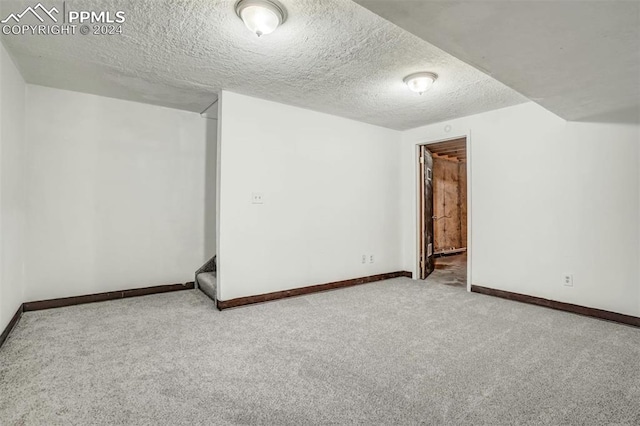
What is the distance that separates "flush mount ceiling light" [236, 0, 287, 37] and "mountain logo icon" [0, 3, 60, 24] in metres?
1.18

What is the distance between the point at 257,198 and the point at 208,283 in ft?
3.82

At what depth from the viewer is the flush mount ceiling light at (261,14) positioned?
1.81 metres

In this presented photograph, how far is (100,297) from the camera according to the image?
11.5 feet

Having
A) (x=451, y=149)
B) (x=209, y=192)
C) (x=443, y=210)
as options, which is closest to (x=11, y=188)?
(x=209, y=192)

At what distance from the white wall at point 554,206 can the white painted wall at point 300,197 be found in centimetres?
119

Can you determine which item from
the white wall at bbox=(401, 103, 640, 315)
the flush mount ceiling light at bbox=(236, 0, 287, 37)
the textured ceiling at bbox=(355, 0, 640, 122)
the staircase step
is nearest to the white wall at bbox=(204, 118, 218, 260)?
the staircase step

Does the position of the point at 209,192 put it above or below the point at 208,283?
above

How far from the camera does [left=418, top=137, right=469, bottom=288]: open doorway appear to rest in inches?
189

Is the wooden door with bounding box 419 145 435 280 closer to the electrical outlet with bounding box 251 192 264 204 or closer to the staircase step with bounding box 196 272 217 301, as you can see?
the electrical outlet with bounding box 251 192 264 204

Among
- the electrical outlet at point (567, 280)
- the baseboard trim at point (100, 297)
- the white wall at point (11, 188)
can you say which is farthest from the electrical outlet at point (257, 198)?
the electrical outlet at point (567, 280)

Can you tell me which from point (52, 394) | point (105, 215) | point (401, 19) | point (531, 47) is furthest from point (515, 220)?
point (105, 215)

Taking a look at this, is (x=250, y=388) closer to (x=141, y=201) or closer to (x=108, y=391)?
(x=108, y=391)

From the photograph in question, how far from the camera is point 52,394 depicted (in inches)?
68.7

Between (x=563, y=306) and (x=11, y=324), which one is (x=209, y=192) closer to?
(x=11, y=324)
